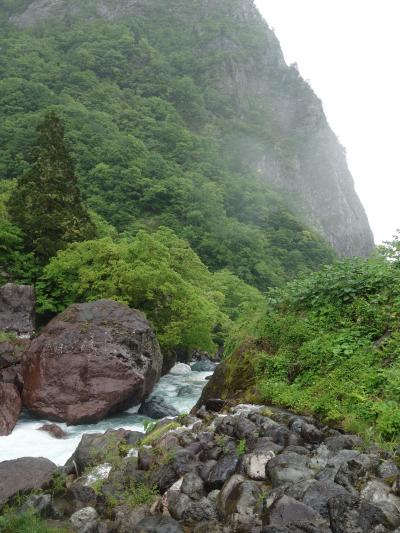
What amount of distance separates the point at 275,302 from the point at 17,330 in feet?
46.4

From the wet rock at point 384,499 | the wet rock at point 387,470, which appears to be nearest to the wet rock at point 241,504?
the wet rock at point 384,499

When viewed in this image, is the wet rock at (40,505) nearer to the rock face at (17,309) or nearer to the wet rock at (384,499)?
the wet rock at (384,499)

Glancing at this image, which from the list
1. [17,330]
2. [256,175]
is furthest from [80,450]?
[256,175]

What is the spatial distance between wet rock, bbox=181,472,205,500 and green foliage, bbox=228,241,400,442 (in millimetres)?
2111

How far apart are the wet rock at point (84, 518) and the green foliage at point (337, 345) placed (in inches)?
136

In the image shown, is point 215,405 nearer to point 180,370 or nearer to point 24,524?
point 24,524

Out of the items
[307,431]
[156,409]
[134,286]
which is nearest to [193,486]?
[307,431]

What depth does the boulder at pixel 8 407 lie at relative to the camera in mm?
14664

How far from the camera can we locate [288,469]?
6.04 m

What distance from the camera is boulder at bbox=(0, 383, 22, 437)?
14664 millimetres

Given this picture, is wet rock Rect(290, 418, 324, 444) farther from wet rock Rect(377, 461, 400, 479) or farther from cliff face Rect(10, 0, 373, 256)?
cliff face Rect(10, 0, 373, 256)

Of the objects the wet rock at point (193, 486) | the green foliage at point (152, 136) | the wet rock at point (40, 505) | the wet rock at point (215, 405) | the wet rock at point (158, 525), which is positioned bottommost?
the wet rock at point (40, 505)

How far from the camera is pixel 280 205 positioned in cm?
8312

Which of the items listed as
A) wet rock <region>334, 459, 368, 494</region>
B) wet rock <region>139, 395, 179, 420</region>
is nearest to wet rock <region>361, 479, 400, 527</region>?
wet rock <region>334, 459, 368, 494</region>
